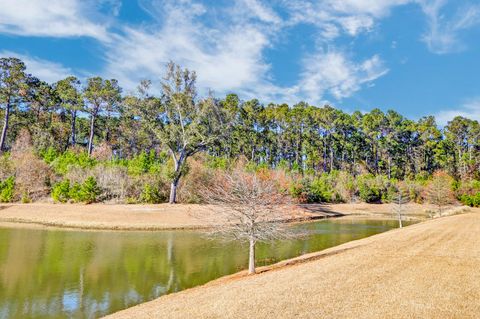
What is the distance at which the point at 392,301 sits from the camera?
11766mm

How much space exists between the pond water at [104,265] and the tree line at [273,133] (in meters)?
38.1

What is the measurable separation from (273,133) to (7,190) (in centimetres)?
6951

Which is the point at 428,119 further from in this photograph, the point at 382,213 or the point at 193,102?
the point at 193,102

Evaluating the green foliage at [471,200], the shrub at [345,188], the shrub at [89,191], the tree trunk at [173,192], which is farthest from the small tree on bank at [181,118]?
→ the green foliage at [471,200]

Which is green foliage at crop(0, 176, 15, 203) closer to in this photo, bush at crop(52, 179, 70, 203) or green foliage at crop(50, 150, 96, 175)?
bush at crop(52, 179, 70, 203)

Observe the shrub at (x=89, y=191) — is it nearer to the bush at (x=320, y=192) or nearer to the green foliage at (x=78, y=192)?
the green foliage at (x=78, y=192)

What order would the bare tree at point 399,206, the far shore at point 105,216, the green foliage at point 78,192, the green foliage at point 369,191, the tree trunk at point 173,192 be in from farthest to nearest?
the green foliage at point 369,191 < the tree trunk at point 173,192 < the green foliage at point 78,192 < the bare tree at point 399,206 < the far shore at point 105,216

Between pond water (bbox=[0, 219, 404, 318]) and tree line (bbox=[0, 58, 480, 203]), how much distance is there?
3809 cm

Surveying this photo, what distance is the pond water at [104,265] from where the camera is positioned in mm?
15152

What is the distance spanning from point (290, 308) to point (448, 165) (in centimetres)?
11436

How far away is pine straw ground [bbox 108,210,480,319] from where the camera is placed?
36.2ft

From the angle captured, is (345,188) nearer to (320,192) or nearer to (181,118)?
(320,192)

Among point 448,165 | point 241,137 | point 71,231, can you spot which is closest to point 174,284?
point 71,231

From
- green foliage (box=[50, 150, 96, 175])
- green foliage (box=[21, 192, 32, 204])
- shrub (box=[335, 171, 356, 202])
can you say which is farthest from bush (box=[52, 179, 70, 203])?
shrub (box=[335, 171, 356, 202])
